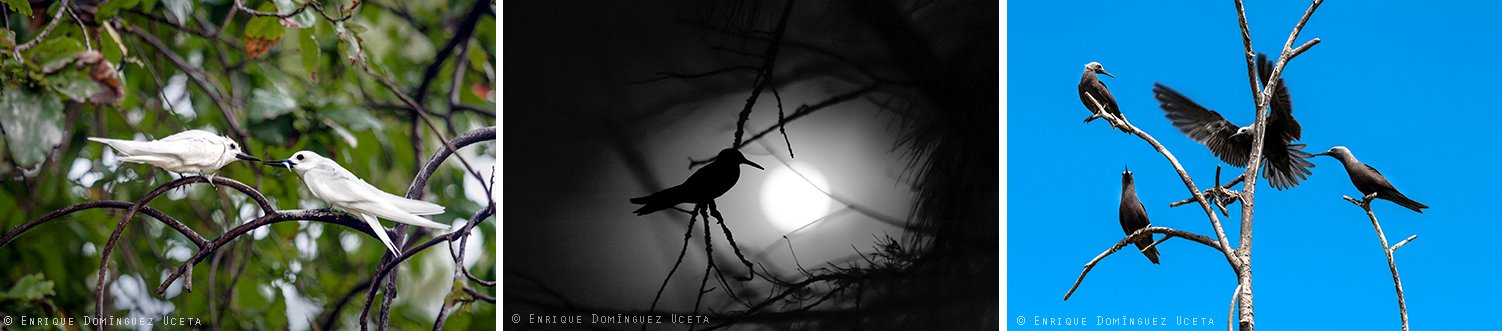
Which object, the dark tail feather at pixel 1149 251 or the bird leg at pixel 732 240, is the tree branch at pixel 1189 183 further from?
the bird leg at pixel 732 240

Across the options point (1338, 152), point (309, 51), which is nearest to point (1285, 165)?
point (1338, 152)

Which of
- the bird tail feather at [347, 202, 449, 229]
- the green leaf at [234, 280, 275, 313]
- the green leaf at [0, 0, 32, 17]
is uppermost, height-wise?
the green leaf at [0, 0, 32, 17]

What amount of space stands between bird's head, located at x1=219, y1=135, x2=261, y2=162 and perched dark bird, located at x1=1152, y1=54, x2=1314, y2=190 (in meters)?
1.46

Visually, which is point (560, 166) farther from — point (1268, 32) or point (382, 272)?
point (1268, 32)

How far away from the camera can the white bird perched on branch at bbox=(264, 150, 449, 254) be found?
1578mm

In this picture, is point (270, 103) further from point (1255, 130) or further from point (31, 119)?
point (1255, 130)

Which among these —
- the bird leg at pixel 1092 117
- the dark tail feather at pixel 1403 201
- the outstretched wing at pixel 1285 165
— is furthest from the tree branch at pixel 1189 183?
the dark tail feather at pixel 1403 201

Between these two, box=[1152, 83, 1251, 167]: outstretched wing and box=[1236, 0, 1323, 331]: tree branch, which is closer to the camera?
box=[1236, 0, 1323, 331]: tree branch

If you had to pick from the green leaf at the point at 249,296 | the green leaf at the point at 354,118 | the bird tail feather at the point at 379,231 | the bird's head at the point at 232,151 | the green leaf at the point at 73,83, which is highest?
the green leaf at the point at 73,83

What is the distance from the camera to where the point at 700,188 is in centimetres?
164

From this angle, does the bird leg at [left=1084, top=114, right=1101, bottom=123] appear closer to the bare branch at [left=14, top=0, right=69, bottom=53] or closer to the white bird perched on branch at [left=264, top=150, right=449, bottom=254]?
the white bird perched on branch at [left=264, top=150, right=449, bottom=254]

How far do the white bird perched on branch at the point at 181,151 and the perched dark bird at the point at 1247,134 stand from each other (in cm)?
150

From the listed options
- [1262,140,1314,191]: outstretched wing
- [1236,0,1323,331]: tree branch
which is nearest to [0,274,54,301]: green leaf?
[1236,0,1323,331]: tree branch

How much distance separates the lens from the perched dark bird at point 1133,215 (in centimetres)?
162
